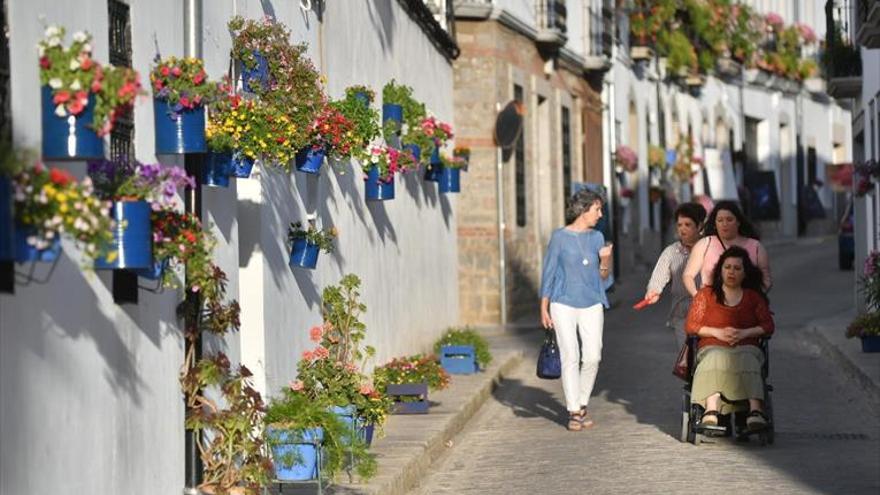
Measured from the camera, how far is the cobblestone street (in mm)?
11789

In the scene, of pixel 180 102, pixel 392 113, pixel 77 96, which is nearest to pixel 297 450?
pixel 180 102

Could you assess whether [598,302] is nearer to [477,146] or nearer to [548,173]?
[477,146]

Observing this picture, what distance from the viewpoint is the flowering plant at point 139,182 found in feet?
23.6

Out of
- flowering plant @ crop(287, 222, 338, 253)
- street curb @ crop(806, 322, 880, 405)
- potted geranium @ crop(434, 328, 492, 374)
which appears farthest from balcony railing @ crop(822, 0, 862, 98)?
flowering plant @ crop(287, 222, 338, 253)

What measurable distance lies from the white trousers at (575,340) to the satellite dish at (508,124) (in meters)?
10.5

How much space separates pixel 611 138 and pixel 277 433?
2611cm

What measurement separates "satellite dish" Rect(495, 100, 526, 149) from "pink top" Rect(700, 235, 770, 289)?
11.0 meters

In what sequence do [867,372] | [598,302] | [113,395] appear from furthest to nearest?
[867,372], [598,302], [113,395]

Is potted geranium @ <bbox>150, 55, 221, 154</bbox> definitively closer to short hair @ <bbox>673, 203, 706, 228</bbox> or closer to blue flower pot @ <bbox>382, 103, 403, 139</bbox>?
short hair @ <bbox>673, 203, 706, 228</bbox>

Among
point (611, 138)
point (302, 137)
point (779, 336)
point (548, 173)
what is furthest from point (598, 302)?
point (611, 138)

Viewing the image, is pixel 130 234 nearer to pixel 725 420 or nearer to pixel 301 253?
pixel 301 253

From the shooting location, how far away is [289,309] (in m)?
12.5

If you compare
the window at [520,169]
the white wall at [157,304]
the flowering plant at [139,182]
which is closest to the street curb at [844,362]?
the white wall at [157,304]

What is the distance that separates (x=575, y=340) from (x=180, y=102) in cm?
666
